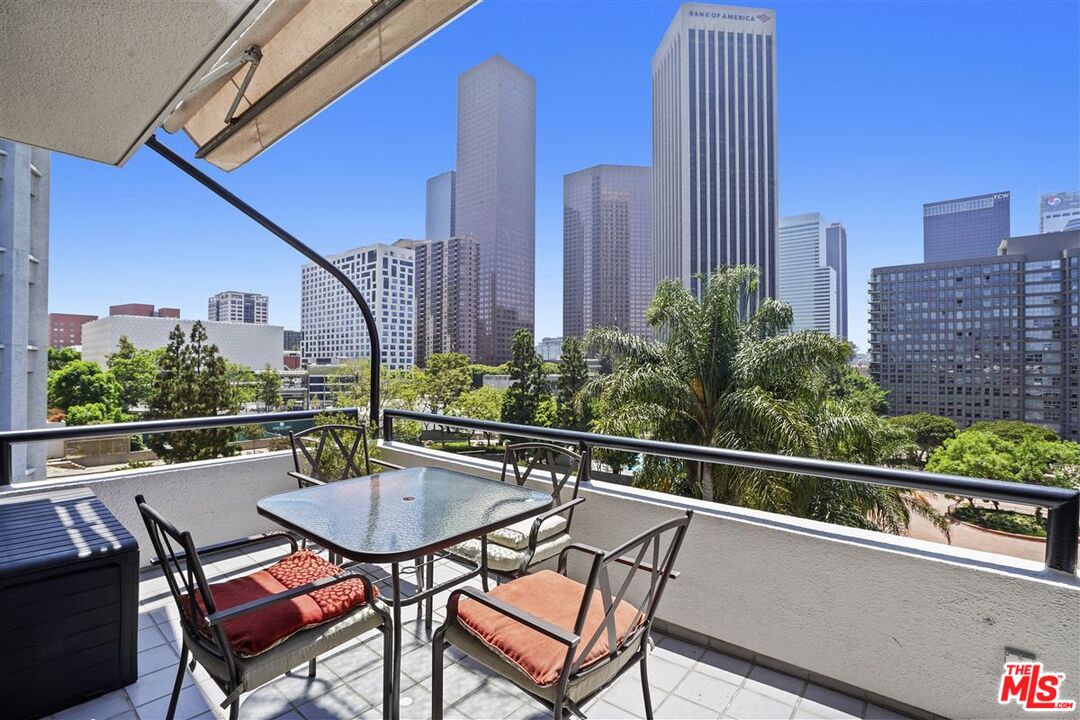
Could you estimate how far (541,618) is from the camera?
58.5 inches

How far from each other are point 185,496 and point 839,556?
352cm

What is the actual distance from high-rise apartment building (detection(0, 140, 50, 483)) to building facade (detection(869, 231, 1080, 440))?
57.3 metres

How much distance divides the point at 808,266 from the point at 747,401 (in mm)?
80477

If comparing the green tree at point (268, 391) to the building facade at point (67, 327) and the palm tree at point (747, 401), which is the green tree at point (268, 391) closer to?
the palm tree at point (747, 401)

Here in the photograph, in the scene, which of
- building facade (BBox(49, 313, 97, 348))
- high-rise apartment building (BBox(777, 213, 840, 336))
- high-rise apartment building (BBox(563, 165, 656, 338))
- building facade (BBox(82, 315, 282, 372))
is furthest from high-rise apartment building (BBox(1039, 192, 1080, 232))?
building facade (BBox(49, 313, 97, 348))

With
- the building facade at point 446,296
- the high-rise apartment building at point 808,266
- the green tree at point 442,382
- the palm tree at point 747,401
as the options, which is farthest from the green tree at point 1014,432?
the building facade at point 446,296

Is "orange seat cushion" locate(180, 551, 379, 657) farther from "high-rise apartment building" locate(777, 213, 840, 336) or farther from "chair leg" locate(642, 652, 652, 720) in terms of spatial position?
"high-rise apartment building" locate(777, 213, 840, 336)

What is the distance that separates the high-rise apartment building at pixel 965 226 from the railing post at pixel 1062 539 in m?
104

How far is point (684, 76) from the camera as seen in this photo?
168 feet

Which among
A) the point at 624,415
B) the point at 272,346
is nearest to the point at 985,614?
the point at 624,415

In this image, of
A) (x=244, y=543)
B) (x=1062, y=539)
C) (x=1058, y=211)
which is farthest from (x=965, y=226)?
(x=244, y=543)

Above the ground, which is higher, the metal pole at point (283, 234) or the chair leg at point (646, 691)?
the metal pole at point (283, 234)

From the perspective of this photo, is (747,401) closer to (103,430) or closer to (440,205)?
(103,430)

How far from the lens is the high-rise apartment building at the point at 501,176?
6462 centimetres
